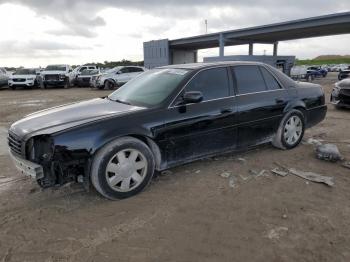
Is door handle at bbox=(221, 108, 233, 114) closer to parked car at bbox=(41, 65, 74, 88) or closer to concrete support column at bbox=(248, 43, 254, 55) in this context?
parked car at bbox=(41, 65, 74, 88)

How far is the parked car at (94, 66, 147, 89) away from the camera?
73.2 ft

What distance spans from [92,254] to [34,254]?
514 mm

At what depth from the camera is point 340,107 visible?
10.8m

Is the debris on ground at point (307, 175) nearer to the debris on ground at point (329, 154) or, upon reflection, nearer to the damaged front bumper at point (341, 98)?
the debris on ground at point (329, 154)

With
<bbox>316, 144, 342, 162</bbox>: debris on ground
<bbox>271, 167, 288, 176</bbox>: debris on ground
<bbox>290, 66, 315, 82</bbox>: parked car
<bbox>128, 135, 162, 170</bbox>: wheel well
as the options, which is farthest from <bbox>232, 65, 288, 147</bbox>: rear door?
<bbox>290, 66, 315, 82</bbox>: parked car

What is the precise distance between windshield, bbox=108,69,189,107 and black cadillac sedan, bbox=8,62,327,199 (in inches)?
0.7

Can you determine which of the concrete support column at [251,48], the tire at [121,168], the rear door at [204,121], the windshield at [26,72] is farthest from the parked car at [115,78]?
the concrete support column at [251,48]

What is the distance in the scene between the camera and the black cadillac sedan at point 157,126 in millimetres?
3715

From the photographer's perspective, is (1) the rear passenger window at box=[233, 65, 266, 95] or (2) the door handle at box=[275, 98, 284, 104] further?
(2) the door handle at box=[275, 98, 284, 104]

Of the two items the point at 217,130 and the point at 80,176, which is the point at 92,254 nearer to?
the point at 80,176

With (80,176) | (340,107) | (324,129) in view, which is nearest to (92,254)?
(80,176)

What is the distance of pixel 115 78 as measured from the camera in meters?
22.3

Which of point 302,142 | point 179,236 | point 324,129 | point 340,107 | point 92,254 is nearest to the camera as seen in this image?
point 92,254

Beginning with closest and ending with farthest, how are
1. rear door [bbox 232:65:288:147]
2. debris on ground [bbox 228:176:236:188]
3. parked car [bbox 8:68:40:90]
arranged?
debris on ground [bbox 228:176:236:188] → rear door [bbox 232:65:288:147] → parked car [bbox 8:68:40:90]
